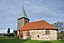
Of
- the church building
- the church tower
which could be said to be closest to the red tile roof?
the church building

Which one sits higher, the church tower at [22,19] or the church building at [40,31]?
the church tower at [22,19]

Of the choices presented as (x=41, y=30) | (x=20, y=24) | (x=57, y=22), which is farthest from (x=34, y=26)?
(x=57, y=22)

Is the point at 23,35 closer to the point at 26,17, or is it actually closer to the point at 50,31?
the point at 50,31

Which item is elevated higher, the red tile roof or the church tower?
the church tower

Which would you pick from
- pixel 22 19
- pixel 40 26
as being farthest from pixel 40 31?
pixel 22 19

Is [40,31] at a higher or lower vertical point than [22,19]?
lower

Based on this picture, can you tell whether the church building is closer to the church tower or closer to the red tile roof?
the red tile roof

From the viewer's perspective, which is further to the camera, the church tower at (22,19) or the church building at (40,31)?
the church tower at (22,19)

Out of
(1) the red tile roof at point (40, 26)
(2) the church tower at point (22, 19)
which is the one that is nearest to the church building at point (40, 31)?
(1) the red tile roof at point (40, 26)

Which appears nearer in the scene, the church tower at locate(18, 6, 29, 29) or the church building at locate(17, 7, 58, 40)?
the church building at locate(17, 7, 58, 40)

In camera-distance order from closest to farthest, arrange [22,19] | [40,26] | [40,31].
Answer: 1. [40,31]
2. [40,26]
3. [22,19]

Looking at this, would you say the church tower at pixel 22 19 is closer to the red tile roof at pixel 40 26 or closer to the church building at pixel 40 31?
the church building at pixel 40 31

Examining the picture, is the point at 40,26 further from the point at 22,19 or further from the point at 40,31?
Result: the point at 22,19

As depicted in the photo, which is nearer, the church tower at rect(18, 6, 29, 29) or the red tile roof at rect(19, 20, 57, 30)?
the red tile roof at rect(19, 20, 57, 30)
